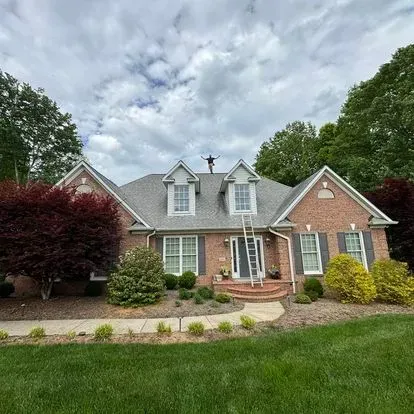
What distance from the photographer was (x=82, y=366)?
4.61 metres

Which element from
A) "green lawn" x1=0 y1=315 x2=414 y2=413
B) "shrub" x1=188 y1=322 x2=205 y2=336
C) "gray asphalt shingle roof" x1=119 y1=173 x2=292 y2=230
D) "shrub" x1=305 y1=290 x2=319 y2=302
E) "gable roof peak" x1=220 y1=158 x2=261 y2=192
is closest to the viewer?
"green lawn" x1=0 y1=315 x2=414 y2=413

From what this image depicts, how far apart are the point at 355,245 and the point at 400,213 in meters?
2.97

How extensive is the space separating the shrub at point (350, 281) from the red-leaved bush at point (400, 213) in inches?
188

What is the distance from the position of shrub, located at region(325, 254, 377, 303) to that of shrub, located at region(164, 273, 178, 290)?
21.3 ft

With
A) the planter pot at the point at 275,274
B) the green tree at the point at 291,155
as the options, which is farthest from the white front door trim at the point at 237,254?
the green tree at the point at 291,155

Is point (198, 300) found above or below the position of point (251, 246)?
below

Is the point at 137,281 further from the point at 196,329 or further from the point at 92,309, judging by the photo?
the point at 196,329

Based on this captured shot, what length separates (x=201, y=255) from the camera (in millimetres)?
13094

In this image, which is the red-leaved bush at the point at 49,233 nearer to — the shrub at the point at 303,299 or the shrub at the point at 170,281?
the shrub at the point at 170,281

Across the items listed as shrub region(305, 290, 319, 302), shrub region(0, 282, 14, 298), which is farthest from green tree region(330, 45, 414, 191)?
shrub region(0, 282, 14, 298)

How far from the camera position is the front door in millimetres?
13188

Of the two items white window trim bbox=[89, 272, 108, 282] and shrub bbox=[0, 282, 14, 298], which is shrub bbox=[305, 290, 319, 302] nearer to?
white window trim bbox=[89, 272, 108, 282]

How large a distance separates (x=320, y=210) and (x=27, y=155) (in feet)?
80.4

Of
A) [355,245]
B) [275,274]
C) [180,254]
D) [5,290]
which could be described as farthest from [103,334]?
[355,245]
